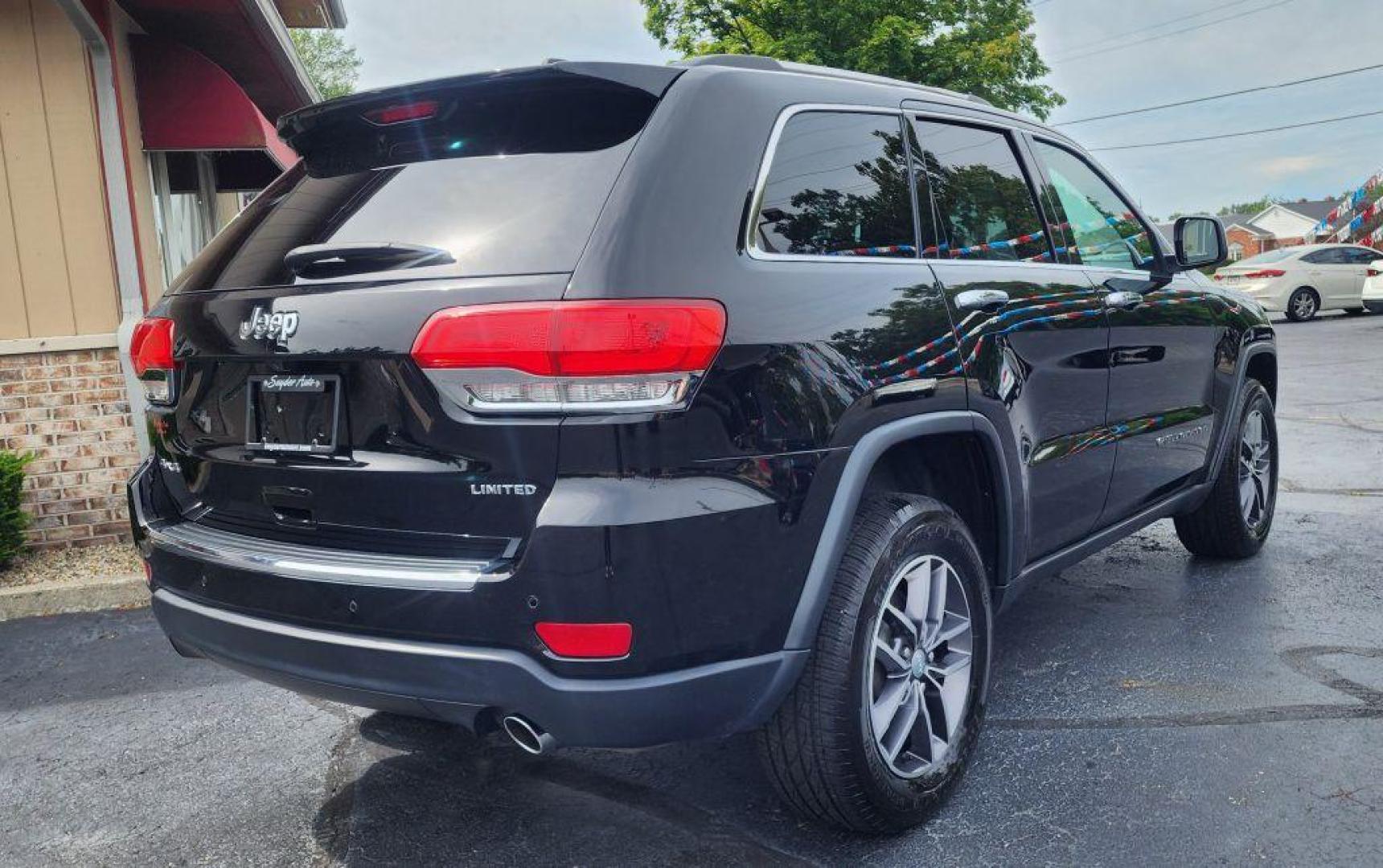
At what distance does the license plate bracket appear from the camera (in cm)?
234

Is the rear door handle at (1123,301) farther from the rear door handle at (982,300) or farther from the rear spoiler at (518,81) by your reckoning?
the rear spoiler at (518,81)

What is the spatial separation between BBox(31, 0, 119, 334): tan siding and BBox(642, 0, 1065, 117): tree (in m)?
19.4

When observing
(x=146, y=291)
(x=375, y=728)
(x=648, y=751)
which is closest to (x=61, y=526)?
(x=146, y=291)

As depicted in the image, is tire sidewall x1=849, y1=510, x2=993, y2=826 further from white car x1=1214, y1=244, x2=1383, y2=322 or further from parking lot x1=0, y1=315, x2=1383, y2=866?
white car x1=1214, y1=244, x2=1383, y2=322

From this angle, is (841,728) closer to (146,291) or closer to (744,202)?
(744,202)

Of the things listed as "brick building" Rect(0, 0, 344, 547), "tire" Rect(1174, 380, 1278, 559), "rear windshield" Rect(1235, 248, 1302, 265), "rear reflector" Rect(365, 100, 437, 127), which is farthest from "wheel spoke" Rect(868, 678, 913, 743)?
"rear windshield" Rect(1235, 248, 1302, 265)

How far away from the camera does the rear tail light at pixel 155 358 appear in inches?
110

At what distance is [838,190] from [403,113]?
1.06 metres

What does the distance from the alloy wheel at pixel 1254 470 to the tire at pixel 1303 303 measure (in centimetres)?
1898

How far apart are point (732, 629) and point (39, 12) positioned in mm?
5869

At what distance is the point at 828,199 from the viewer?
2.70 m

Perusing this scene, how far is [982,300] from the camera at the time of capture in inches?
118

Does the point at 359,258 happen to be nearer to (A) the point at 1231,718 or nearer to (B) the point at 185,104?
(A) the point at 1231,718

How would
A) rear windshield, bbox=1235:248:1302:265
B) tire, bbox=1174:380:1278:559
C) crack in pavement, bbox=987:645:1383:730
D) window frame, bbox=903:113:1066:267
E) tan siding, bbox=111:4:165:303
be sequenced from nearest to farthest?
window frame, bbox=903:113:1066:267
crack in pavement, bbox=987:645:1383:730
tire, bbox=1174:380:1278:559
tan siding, bbox=111:4:165:303
rear windshield, bbox=1235:248:1302:265
